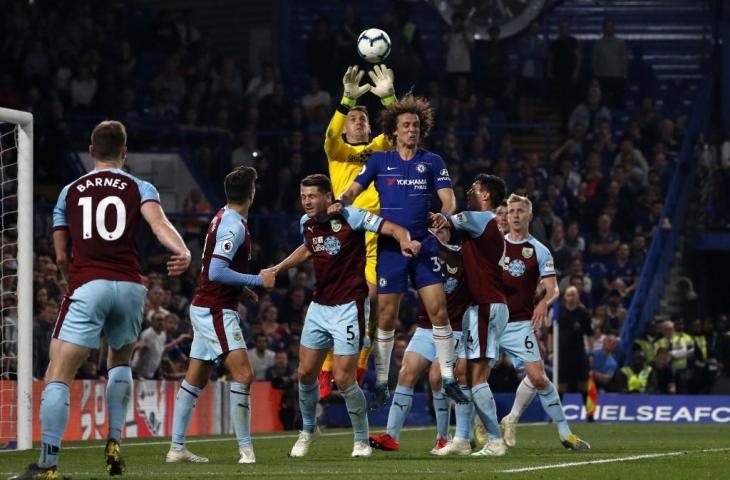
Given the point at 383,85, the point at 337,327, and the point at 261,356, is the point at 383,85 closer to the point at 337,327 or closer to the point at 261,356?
the point at 337,327

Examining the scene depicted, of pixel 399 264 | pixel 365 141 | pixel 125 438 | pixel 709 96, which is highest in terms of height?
pixel 709 96

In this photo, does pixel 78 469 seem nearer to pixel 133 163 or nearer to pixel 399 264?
pixel 399 264

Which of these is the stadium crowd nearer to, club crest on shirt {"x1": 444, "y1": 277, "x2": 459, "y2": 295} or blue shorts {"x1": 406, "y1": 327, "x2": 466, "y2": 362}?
blue shorts {"x1": 406, "y1": 327, "x2": 466, "y2": 362}

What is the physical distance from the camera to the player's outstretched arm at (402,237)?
1269 centimetres

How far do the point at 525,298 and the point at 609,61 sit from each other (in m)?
16.6

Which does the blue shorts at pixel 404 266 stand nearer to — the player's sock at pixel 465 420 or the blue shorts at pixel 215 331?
the player's sock at pixel 465 420

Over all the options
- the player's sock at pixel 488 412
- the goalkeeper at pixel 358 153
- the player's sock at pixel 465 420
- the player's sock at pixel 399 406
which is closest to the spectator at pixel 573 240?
the goalkeeper at pixel 358 153

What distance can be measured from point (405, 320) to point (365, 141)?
35.4 ft

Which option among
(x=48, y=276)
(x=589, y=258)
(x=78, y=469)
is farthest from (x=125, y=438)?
(x=589, y=258)

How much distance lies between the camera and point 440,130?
96.1 feet

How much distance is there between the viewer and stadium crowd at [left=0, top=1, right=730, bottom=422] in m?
25.3

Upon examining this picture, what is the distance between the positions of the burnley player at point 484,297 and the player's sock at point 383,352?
2.19ft

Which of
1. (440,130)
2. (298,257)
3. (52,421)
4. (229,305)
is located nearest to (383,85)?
(298,257)

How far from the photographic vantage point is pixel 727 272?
32.1 metres
